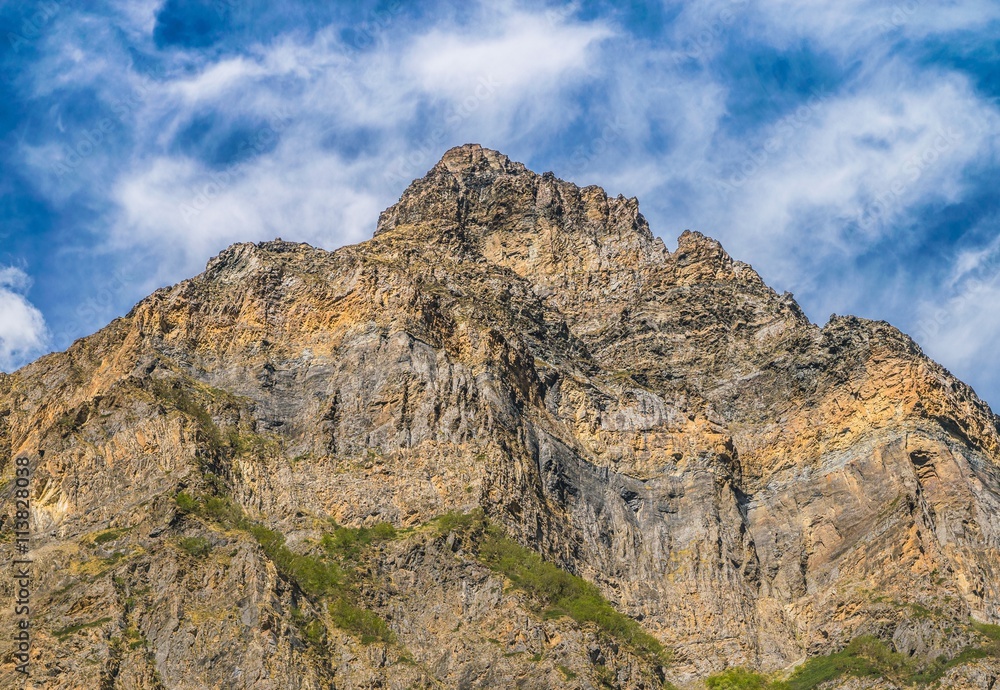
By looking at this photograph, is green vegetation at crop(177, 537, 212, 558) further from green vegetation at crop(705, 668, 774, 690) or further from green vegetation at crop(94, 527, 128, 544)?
green vegetation at crop(705, 668, 774, 690)

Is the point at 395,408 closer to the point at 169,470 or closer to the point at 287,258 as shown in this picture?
the point at 169,470

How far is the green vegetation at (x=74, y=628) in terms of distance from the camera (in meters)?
57.5

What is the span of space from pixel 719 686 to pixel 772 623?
740 centimetres

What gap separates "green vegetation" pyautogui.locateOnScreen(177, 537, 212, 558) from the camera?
63250mm

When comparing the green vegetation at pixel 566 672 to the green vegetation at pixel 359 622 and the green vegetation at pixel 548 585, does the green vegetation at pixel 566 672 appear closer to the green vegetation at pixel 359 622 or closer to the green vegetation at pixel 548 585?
the green vegetation at pixel 548 585

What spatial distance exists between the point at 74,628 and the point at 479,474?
25.6 meters

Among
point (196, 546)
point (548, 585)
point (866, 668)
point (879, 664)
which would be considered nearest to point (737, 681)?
point (866, 668)

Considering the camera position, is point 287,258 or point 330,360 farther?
point 287,258

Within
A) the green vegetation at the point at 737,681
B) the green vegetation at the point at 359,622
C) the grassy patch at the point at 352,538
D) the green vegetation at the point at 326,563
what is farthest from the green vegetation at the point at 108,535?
the green vegetation at the point at 737,681

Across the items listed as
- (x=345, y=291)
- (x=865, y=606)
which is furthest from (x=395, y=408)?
(x=865, y=606)

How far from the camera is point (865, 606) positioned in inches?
2805

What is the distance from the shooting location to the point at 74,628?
58.2 meters

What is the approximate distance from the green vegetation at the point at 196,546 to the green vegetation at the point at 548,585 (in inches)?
531

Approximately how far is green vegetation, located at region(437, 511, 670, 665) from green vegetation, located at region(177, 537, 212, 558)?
13486 mm
